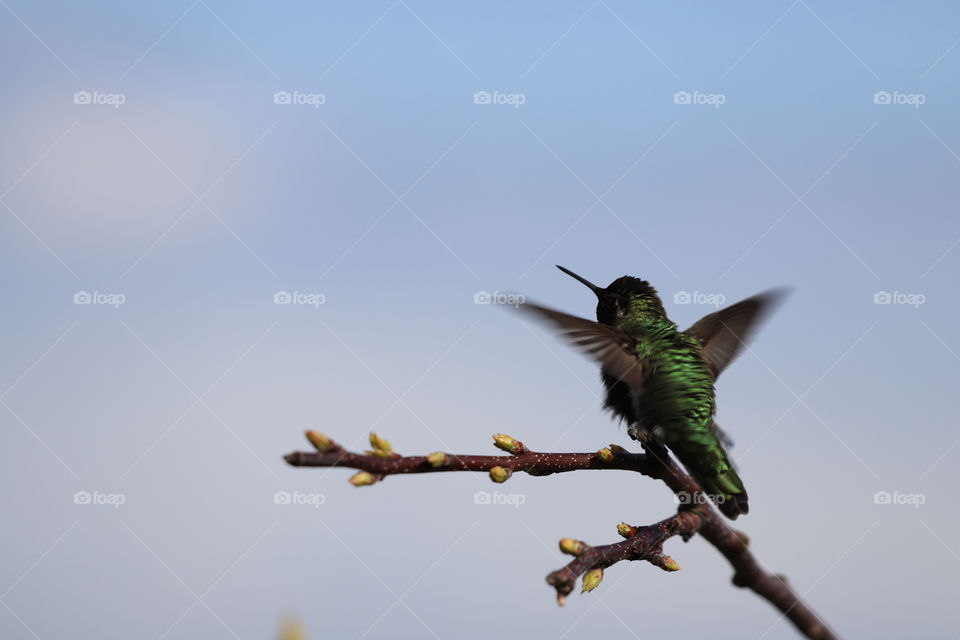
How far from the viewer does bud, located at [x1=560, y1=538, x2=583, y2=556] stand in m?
2.68

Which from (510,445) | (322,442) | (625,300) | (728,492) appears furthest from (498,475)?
(625,300)

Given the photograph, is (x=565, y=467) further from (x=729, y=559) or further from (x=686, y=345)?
(x=686, y=345)

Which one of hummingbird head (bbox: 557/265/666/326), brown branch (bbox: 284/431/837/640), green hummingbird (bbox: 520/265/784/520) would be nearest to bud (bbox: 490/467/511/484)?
brown branch (bbox: 284/431/837/640)

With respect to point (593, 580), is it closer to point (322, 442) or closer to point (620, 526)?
point (620, 526)

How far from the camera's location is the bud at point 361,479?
2.68 meters

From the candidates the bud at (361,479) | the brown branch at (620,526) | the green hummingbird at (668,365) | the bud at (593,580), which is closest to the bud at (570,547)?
the brown branch at (620,526)

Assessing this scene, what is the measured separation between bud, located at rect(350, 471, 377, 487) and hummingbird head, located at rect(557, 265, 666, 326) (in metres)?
3.43

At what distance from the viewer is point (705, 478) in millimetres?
4883

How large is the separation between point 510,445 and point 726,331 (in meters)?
2.98

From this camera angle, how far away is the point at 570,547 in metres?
2.69

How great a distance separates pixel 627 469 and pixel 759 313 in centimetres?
243

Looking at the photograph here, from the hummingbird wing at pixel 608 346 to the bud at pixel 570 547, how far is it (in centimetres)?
207

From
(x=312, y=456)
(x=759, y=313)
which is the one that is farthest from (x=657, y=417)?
(x=312, y=456)

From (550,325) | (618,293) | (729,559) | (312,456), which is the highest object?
(618,293)
